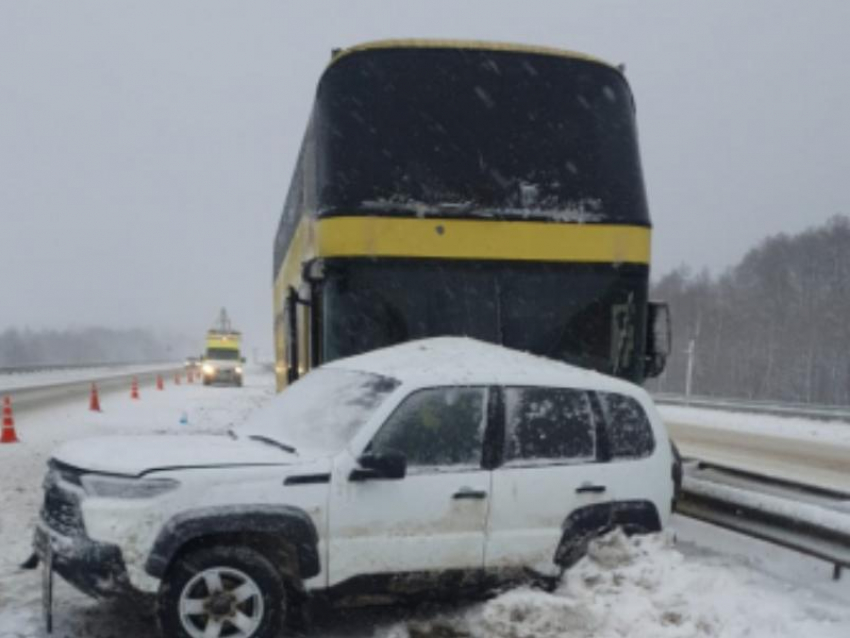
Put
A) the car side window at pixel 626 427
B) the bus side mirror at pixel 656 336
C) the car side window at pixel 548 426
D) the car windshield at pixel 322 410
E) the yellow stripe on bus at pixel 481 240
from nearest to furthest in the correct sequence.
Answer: the car windshield at pixel 322 410 → the car side window at pixel 548 426 → the car side window at pixel 626 427 → the yellow stripe on bus at pixel 481 240 → the bus side mirror at pixel 656 336

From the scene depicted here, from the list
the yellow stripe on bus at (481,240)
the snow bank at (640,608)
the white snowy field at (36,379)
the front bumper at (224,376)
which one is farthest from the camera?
the front bumper at (224,376)

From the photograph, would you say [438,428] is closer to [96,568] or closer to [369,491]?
[369,491]

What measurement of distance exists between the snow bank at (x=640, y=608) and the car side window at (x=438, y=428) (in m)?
0.95

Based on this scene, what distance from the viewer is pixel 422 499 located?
4984 mm

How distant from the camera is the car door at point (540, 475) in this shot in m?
5.21

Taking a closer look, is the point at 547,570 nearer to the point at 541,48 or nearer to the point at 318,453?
the point at 318,453

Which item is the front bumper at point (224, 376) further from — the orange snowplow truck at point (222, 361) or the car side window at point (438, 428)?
the car side window at point (438, 428)

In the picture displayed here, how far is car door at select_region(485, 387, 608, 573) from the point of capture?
521 centimetres

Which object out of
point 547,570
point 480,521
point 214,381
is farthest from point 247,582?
point 214,381

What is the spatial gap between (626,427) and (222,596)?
2.79 meters

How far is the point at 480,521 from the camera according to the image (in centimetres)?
514

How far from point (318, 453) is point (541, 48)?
4.30 m

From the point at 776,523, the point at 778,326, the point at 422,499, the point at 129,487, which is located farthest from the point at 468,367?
the point at 778,326

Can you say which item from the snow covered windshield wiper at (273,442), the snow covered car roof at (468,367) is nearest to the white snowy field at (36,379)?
the snow covered windshield wiper at (273,442)
